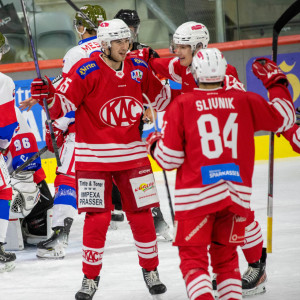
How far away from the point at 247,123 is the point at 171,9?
4.79 metres

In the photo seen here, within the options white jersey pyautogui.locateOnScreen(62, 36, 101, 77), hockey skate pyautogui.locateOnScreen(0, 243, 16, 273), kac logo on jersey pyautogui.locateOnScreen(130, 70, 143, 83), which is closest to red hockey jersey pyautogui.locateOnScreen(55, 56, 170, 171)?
kac logo on jersey pyautogui.locateOnScreen(130, 70, 143, 83)

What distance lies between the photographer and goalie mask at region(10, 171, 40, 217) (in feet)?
14.7

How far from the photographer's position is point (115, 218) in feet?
16.5

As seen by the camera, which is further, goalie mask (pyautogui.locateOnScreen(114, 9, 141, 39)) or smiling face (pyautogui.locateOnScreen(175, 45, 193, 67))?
goalie mask (pyautogui.locateOnScreen(114, 9, 141, 39))

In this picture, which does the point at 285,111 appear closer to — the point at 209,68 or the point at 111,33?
the point at 209,68

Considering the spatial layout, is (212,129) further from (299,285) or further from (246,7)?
(246,7)

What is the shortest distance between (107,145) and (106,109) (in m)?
0.17

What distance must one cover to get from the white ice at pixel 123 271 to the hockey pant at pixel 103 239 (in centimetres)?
17

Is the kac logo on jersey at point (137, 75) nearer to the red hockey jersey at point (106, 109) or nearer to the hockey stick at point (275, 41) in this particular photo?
the red hockey jersey at point (106, 109)

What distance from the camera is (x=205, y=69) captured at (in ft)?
9.12

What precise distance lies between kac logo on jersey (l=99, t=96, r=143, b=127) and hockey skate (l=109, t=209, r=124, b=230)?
165 centimetres

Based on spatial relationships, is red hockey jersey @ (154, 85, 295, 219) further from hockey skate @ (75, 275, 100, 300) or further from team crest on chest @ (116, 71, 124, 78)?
hockey skate @ (75, 275, 100, 300)

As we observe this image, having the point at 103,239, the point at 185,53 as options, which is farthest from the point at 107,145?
the point at 185,53

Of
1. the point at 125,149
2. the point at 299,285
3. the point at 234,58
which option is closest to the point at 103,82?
the point at 125,149
